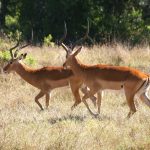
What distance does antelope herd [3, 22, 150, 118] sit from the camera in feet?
35.4

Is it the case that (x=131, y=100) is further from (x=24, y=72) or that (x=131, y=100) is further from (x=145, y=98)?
(x=24, y=72)

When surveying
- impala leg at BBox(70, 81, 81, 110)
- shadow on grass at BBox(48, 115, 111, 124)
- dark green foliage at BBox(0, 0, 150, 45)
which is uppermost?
shadow on grass at BBox(48, 115, 111, 124)

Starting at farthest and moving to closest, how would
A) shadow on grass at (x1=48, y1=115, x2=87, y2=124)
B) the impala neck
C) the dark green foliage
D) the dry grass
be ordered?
the dark green foliage → the impala neck → shadow on grass at (x1=48, y1=115, x2=87, y2=124) → the dry grass

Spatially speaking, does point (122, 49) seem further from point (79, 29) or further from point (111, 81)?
point (111, 81)

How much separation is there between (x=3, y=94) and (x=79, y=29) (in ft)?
48.6

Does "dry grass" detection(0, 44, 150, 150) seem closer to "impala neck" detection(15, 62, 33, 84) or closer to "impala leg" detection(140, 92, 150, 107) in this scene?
"impala leg" detection(140, 92, 150, 107)

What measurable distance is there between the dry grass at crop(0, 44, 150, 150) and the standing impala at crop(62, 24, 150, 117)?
40 centimetres

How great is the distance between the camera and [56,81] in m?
12.6

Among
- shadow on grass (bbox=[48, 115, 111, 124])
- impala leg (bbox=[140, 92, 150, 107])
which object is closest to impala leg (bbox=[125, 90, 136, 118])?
impala leg (bbox=[140, 92, 150, 107])

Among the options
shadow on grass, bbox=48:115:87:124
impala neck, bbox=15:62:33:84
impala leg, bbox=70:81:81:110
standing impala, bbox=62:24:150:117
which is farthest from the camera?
impala neck, bbox=15:62:33:84

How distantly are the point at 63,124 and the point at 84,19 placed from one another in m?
18.3

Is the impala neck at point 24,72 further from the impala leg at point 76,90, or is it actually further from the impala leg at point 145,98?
the impala leg at point 145,98

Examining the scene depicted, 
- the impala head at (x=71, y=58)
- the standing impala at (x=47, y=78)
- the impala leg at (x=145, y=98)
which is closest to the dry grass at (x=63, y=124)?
the impala leg at (x=145, y=98)

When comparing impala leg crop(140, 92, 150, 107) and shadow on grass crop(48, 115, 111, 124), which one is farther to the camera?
impala leg crop(140, 92, 150, 107)
